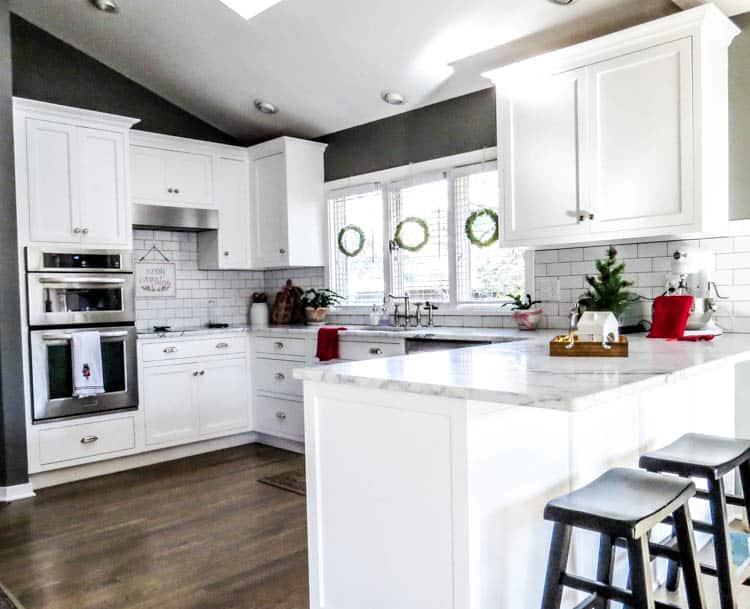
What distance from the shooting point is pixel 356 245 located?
5.05 meters

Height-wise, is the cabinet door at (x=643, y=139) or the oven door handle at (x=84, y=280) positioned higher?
the cabinet door at (x=643, y=139)

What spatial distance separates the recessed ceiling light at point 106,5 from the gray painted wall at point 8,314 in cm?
53

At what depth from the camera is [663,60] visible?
2.89 metres

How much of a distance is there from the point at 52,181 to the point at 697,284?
151 inches

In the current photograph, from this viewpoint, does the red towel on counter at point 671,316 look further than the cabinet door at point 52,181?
No

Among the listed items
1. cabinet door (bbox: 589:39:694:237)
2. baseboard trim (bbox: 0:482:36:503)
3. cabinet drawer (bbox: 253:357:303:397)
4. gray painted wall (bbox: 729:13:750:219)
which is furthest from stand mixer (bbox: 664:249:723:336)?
baseboard trim (bbox: 0:482:36:503)

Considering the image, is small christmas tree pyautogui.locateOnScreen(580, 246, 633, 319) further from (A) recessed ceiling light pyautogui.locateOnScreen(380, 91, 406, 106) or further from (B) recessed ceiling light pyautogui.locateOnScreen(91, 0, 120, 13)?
(B) recessed ceiling light pyautogui.locateOnScreen(91, 0, 120, 13)

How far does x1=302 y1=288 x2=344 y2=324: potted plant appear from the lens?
5.09m

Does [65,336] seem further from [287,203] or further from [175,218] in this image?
[287,203]

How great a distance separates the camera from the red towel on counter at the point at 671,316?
2.75 metres

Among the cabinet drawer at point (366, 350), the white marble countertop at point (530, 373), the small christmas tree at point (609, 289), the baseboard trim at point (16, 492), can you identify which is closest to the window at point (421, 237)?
the cabinet drawer at point (366, 350)

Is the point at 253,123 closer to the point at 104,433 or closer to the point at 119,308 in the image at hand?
the point at 119,308

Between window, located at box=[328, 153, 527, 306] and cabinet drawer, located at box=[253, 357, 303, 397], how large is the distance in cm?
80

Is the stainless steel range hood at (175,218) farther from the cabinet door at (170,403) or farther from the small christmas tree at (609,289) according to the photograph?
the small christmas tree at (609,289)
